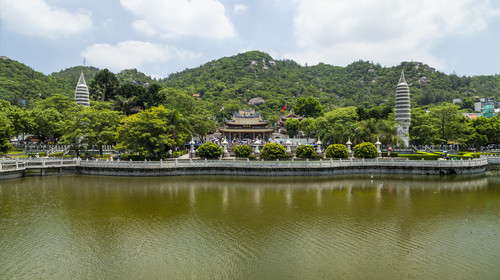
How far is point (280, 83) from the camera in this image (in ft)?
449

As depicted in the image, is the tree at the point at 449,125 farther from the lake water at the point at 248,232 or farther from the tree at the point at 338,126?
the lake water at the point at 248,232

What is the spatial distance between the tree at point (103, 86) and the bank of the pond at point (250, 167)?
34385mm

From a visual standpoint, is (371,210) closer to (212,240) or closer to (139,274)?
(212,240)

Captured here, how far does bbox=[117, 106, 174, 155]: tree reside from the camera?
116ft

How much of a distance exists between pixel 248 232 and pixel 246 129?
2123 inches

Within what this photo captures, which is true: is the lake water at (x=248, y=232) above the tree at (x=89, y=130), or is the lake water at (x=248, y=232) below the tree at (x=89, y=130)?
below

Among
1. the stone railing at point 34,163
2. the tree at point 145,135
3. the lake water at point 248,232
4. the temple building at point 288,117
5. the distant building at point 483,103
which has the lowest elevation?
the lake water at point 248,232

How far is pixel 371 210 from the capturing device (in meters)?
19.6

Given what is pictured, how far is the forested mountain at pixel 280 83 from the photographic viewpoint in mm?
85500

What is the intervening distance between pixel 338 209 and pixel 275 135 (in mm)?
50927

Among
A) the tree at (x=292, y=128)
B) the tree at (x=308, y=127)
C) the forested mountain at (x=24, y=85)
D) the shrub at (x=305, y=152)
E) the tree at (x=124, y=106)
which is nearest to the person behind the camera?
the shrub at (x=305, y=152)

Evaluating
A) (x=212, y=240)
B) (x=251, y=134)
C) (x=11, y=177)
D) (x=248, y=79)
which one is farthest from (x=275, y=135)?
(x=248, y=79)

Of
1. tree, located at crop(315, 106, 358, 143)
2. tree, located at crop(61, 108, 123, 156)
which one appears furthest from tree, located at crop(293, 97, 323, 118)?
tree, located at crop(61, 108, 123, 156)

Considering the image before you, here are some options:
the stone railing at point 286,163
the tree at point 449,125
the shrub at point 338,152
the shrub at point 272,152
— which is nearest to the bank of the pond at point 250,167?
the stone railing at point 286,163
